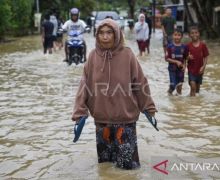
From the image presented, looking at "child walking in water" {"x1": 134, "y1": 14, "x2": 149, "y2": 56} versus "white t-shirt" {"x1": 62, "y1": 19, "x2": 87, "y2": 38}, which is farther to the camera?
"child walking in water" {"x1": 134, "y1": 14, "x2": 149, "y2": 56}

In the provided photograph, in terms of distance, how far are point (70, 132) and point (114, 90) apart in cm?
241

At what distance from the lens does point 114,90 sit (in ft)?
17.0

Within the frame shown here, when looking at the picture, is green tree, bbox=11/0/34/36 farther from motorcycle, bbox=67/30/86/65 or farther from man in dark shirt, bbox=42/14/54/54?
motorcycle, bbox=67/30/86/65

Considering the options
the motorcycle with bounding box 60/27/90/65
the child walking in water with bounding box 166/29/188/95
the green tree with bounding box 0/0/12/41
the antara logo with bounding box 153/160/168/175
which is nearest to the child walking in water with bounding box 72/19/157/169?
the antara logo with bounding box 153/160/168/175

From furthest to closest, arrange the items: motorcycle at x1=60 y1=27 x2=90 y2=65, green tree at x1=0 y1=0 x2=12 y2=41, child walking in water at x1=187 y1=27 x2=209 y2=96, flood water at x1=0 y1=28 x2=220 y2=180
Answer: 1. green tree at x1=0 y1=0 x2=12 y2=41
2. motorcycle at x1=60 y1=27 x2=90 y2=65
3. child walking in water at x1=187 y1=27 x2=209 y2=96
4. flood water at x1=0 y1=28 x2=220 y2=180

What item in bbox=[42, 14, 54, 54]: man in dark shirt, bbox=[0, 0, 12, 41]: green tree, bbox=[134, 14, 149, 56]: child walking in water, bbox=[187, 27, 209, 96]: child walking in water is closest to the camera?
bbox=[187, 27, 209, 96]: child walking in water

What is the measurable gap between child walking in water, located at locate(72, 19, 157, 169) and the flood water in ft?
1.66

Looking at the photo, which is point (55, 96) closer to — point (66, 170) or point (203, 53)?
point (203, 53)

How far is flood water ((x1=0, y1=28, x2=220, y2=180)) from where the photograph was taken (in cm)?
570

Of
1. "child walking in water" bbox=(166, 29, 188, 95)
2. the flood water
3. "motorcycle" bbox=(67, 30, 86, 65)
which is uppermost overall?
"child walking in water" bbox=(166, 29, 188, 95)

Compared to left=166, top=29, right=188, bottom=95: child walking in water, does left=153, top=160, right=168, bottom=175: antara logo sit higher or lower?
lower

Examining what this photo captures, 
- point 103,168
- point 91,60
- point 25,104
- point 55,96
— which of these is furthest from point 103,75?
point 55,96

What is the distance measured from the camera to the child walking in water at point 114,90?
5168 millimetres

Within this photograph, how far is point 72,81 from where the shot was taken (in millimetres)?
12727
